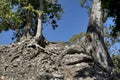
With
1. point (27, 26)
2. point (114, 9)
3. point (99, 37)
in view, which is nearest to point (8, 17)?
point (27, 26)

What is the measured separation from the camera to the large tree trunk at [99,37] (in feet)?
88.2

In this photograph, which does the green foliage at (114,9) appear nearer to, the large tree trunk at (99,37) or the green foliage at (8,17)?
the large tree trunk at (99,37)

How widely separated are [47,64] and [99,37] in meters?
5.34

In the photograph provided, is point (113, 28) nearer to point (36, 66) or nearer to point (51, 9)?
point (36, 66)

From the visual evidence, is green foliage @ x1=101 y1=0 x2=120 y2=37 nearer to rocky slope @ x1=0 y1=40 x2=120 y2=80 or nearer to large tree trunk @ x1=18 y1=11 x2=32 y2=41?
rocky slope @ x1=0 y1=40 x2=120 y2=80

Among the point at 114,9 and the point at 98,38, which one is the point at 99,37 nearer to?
the point at 98,38

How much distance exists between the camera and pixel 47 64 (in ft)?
84.1

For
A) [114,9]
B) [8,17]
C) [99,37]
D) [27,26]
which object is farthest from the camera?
[27,26]

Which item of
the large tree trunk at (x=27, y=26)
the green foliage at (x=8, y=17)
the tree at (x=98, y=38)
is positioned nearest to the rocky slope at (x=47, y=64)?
the tree at (x=98, y=38)

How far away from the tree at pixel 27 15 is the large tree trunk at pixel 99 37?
16.2 ft

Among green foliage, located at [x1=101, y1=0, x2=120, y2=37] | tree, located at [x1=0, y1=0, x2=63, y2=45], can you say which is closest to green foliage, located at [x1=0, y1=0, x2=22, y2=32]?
tree, located at [x1=0, y1=0, x2=63, y2=45]

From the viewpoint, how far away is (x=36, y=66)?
2555 cm

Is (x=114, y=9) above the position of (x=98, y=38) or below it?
below

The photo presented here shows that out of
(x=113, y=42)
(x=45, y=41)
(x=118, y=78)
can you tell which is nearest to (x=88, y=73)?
(x=118, y=78)
